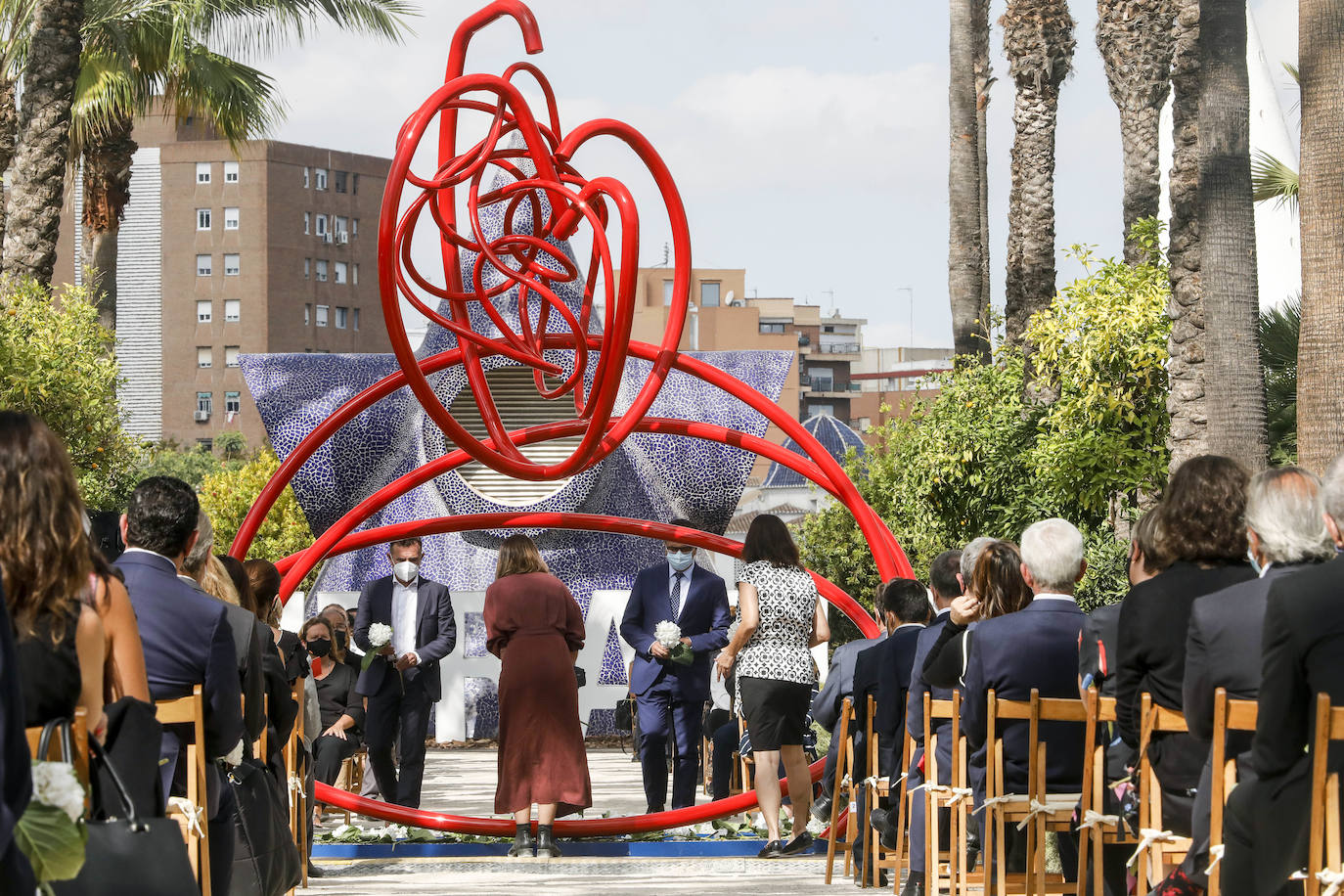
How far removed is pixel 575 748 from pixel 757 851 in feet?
4.25

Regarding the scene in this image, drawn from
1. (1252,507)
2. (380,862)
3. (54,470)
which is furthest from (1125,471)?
(54,470)

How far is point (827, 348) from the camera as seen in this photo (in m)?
115

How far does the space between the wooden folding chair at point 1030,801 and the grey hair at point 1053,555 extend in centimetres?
44

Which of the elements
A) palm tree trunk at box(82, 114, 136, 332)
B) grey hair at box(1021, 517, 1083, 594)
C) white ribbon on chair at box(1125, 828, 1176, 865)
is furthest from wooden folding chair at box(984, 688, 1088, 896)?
palm tree trunk at box(82, 114, 136, 332)

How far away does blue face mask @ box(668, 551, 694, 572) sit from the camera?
10.8 metres

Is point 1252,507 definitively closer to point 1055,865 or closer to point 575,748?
point 1055,865

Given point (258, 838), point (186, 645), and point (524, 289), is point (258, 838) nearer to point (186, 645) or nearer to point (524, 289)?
point (186, 645)

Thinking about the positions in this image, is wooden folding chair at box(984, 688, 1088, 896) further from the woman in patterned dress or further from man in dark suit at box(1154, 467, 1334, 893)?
the woman in patterned dress

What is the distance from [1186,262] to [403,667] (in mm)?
5454

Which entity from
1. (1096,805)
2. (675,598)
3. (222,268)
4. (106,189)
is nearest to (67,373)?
(106,189)

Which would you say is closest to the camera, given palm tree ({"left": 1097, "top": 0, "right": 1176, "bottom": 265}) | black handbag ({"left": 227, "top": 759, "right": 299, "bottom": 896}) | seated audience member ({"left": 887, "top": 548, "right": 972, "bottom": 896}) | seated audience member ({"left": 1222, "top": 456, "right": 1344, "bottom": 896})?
seated audience member ({"left": 1222, "top": 456, "right": 1344, "bottom": 896})

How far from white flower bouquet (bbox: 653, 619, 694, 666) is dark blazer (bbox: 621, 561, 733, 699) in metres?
0.09

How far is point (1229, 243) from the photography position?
9617 mm

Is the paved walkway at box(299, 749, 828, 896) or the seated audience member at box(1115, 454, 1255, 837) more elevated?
the seated audience member at box(1115, 454, 1255, 837)
